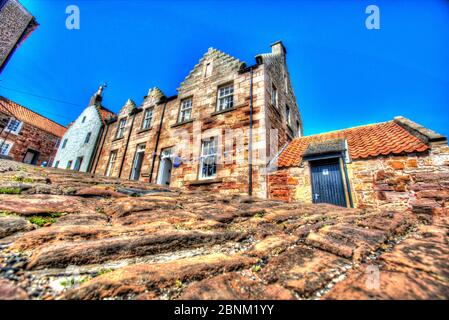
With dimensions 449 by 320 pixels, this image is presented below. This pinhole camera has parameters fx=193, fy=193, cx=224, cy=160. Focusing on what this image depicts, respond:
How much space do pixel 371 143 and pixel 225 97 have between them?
6.84 meters

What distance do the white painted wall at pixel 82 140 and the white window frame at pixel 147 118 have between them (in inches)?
233

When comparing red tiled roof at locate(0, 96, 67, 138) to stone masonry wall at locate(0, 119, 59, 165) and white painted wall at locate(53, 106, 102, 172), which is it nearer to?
stone masonry wall at locate(0, 119, 59, 165)

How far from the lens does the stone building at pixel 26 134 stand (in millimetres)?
20234

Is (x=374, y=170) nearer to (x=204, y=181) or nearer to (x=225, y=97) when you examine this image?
(x=204, y=181)

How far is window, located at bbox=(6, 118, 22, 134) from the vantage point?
20.5m

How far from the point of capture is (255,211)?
356cm

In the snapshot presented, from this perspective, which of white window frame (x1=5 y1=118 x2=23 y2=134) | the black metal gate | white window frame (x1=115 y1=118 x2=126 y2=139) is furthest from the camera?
white window frame (x1=5 y1=118 x2=23 y2=134)

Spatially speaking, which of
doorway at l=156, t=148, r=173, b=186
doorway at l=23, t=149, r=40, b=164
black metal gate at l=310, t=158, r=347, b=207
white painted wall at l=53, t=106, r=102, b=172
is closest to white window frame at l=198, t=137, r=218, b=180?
doorway at l=156, t=148, r=173, b=186

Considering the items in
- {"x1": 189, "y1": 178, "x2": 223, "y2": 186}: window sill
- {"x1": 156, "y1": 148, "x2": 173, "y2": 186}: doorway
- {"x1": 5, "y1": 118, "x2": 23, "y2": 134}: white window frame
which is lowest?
{"x1": 189, "y1": 178, "x2": 223, "y2": 186}: window sill

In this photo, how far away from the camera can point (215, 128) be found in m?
9.62

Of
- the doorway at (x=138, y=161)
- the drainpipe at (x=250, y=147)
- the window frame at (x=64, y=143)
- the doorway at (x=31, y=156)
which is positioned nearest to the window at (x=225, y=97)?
the drainpipe at (x=250, y=147)

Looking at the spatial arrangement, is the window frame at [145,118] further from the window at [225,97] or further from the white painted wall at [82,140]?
the white painted wall at [82,140]

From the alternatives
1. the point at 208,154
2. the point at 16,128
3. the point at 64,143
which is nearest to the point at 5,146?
the point at 16,128
